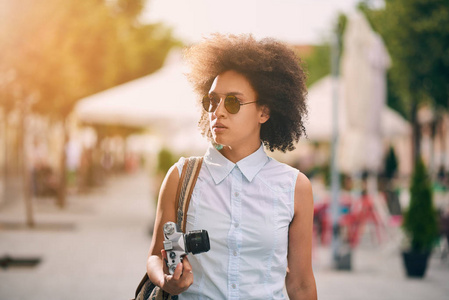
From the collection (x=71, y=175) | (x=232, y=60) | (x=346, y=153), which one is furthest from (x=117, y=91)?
(x=71, y=175)

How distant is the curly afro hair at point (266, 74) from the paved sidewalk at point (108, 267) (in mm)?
4849

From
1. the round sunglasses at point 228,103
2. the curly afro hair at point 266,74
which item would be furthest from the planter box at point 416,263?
the round sunglasses at point 228,103

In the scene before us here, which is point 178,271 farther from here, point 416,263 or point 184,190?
point 416,263

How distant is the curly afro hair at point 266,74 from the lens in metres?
2.72

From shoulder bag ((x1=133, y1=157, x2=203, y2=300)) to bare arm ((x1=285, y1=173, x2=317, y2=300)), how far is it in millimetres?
380

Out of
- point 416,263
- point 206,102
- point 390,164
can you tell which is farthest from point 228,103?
point 390,164

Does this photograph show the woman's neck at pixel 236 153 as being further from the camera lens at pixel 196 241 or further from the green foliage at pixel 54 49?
the green foliage at pixel 54 49

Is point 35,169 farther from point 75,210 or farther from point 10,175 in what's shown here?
point 75,210

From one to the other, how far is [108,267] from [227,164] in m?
7.29

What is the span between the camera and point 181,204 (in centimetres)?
256

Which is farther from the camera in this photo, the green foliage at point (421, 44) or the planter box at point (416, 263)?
the green foliage at point (421, 44)

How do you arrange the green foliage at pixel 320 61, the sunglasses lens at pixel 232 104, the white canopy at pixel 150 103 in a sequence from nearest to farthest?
the sunglasses lens at pixel 232 104 → the white canopy at pixel 150 103 → the green foliage at pixel 320 61

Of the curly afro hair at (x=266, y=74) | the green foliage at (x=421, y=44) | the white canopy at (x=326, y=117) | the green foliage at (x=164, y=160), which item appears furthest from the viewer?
the green foliage at (x=421, y=44)

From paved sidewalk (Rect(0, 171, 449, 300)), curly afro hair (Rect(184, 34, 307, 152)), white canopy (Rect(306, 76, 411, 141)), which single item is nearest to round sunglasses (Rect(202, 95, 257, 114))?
curly afro hair (Rect(184, 34, 307, 152))
